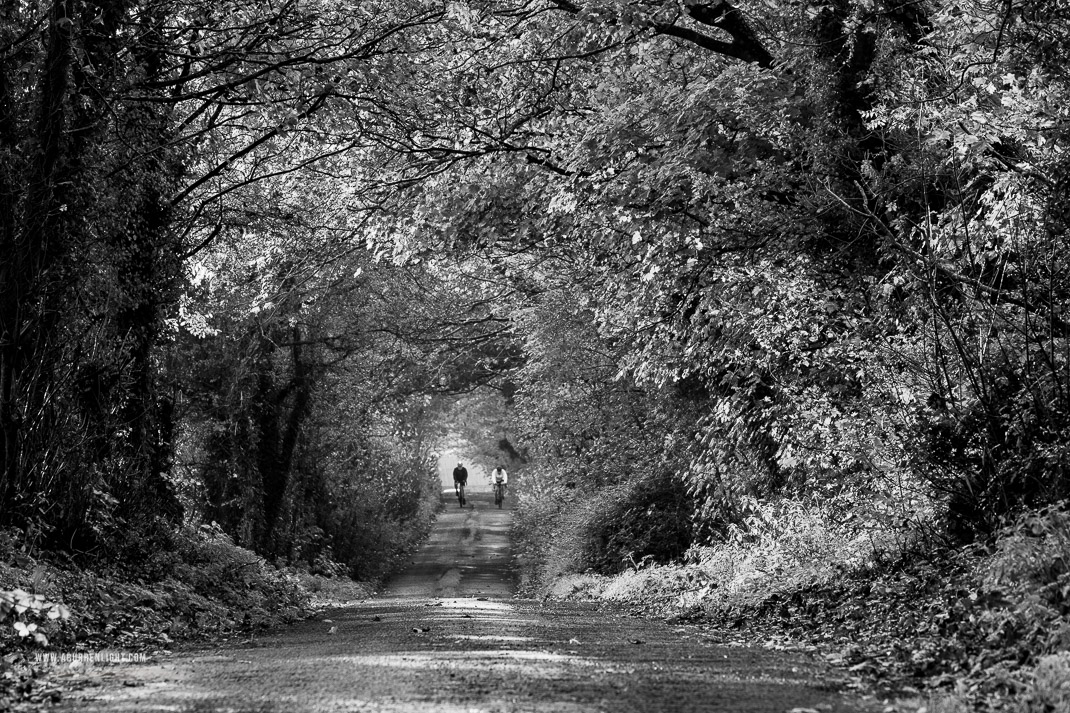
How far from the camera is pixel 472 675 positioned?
715 cm

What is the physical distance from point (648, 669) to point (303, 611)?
8.62m

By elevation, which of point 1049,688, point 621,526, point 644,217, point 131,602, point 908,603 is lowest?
point 1049,688

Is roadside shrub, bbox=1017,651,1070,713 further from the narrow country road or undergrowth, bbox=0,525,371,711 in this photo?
undergrowth, bbox=0,525,371,711

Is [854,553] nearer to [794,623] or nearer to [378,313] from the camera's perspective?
[794,623]

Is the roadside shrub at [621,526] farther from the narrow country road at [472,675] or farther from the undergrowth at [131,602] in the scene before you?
the narrow country road at [472,675]

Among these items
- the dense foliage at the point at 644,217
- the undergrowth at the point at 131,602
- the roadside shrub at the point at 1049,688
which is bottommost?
the roadside shrub at the point at 1049,688

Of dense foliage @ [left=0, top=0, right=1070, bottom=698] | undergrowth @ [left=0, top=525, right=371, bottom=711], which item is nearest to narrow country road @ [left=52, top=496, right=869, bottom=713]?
undergrowth @ [left=0, top=525, right=371, bottom=711]

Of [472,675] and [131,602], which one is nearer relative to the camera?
[472,675]

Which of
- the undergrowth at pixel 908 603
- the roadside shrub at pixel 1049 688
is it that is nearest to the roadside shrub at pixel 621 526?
the undergrowth at pixel 908 603

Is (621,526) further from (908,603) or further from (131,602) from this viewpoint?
(908,603)

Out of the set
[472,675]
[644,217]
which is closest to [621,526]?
[644,217]

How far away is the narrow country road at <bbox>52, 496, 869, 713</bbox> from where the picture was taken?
20.1ft

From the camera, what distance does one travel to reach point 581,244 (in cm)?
1998

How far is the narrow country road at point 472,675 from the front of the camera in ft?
20.1
